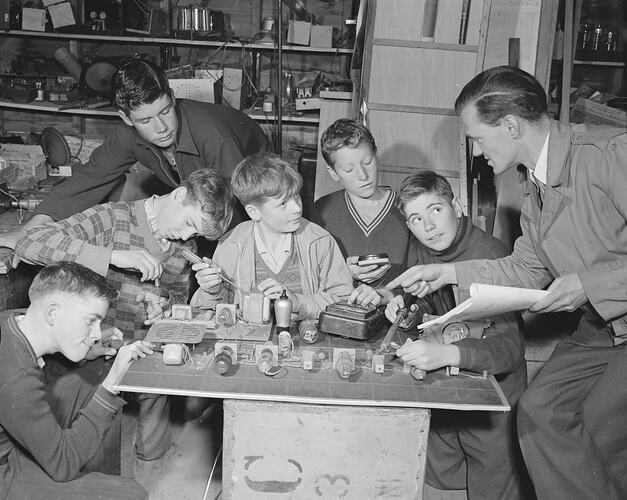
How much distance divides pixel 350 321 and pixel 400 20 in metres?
2.18

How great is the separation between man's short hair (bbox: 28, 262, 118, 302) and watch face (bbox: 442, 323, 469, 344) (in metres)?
1.18

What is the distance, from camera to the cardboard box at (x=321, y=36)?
239 inches

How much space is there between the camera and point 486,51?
4.32 metres

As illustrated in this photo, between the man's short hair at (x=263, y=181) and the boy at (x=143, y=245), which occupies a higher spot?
the man's short hair at (x=263, y=181)

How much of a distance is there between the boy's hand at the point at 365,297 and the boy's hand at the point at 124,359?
0.76 metres

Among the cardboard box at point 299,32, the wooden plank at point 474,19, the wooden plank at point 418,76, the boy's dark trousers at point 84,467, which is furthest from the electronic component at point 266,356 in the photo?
the cardboard box at point 299,32

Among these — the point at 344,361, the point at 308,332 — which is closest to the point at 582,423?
the point at 344,361

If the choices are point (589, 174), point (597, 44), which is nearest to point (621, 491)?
point (589, 174)

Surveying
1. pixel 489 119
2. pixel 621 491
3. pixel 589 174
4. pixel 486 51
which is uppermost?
pixel 486 51

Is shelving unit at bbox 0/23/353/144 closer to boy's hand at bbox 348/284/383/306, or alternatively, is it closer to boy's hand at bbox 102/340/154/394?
boy's hand at bbox 348/284/383/306

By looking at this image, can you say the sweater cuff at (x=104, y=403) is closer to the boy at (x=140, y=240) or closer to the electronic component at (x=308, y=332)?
the boy at (x=140, y=240)

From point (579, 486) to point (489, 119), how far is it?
1.34 m

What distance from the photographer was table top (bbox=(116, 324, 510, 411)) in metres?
2.22

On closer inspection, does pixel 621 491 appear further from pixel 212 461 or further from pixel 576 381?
pixel 212 461
